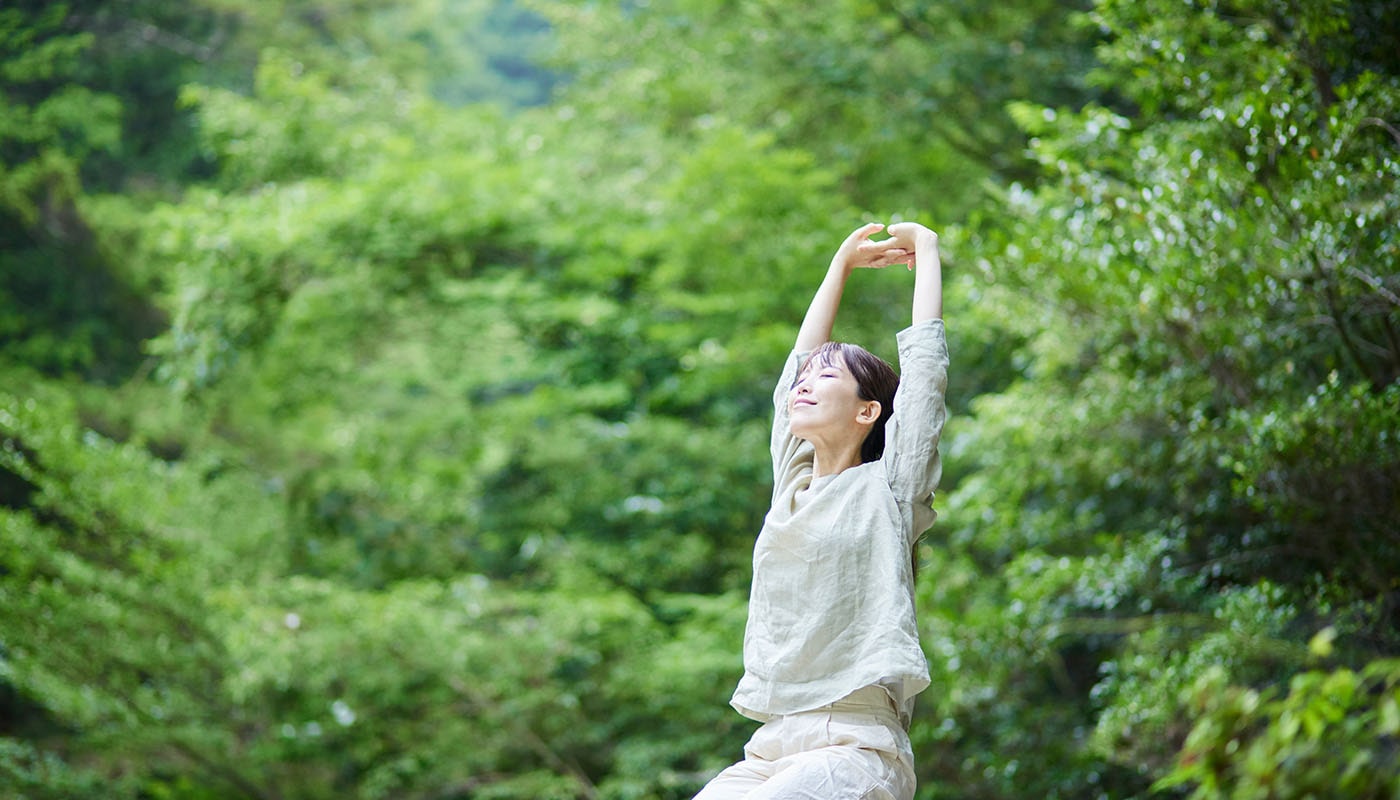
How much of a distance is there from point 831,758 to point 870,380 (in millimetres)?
622

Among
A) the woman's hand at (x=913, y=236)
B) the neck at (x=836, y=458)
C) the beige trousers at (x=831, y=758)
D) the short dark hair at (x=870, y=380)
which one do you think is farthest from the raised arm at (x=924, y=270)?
the beige trousers at (x=831, y=758)

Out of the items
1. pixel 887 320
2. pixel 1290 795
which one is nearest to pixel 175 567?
pixel 887 320

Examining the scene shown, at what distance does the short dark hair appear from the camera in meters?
2.02

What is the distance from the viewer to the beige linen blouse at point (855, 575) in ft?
5.96

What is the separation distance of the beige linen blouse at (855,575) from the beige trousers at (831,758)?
0.03 metres

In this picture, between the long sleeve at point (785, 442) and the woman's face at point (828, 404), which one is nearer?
the woman's face at point (828, 404)

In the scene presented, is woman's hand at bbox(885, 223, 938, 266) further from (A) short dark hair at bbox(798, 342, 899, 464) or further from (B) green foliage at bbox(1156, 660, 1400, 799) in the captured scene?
(B) green foliage at bbox(1156, 660, 1400, 799)

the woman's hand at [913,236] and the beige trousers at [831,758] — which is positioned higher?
the woman's hand at [913,236]

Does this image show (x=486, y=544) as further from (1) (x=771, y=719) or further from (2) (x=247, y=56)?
(1) (x=771, y=719)

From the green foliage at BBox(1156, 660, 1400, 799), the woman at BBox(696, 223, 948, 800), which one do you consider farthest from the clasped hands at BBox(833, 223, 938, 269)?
the green foliage at BBox(1156, 660, 1400, 799)

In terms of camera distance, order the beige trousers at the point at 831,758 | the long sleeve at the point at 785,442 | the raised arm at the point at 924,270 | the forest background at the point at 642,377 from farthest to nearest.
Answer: the forest background at the point at 642,377
the long sleeve at the point at 785,442
the raised arm at the point at 924,270
the beige trousers at the point at 831,758

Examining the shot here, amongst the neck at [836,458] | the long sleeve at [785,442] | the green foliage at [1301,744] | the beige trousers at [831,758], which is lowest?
the beige trousers at [831,758]

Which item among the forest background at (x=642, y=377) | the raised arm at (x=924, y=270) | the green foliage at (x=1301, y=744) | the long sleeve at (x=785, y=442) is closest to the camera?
the green foliage at (x=1301, y=744)

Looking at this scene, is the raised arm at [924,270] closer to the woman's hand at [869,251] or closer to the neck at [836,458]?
the woman's hand at [869,251]
